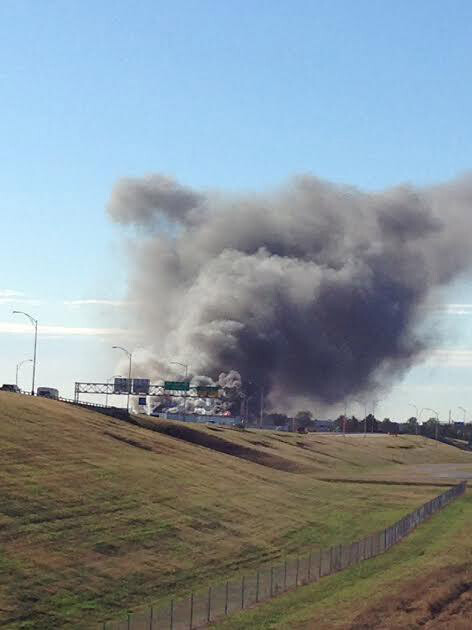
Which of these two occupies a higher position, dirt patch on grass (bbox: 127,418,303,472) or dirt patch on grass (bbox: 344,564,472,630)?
dirt patch on grass (bbox: 127,418,303,472)

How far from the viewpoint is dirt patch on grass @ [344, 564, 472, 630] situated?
47000 mm

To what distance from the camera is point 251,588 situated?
2256 inches

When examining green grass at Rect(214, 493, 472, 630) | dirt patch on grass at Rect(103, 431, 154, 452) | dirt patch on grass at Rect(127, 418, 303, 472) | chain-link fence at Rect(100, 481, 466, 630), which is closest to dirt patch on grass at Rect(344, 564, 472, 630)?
green grass at Rect(214, 493, 472, 630)

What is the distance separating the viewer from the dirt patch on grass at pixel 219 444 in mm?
139500

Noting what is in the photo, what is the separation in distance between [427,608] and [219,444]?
95.1 metres

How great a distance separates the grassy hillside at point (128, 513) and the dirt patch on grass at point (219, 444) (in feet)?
47.7

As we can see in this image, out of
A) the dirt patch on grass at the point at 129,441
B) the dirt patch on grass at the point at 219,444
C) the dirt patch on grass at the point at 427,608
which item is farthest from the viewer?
the dirt patch on grass at the point at 219,444

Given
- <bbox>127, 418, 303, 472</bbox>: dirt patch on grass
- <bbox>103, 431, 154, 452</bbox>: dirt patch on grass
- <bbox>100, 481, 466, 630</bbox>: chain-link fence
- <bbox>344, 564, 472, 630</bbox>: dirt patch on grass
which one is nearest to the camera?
<bbox>344, 564, 472, 630</bbox>: dirt patch on grass

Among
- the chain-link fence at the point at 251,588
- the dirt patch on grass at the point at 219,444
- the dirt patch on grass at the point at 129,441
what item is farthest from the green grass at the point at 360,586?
the dirt patch on grass at the point at 219,444

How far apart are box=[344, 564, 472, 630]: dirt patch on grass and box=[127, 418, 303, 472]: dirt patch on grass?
79451 millimetres

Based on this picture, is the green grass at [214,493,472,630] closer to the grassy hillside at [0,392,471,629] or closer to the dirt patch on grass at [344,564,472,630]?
the dirt patch on grass at [344,564,472,630]

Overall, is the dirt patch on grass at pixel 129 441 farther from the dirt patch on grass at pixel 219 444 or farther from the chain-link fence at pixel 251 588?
the chain-link fence at pixel 251 588

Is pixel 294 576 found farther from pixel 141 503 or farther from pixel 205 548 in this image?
pixel 141 503

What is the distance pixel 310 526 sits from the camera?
8569cm
